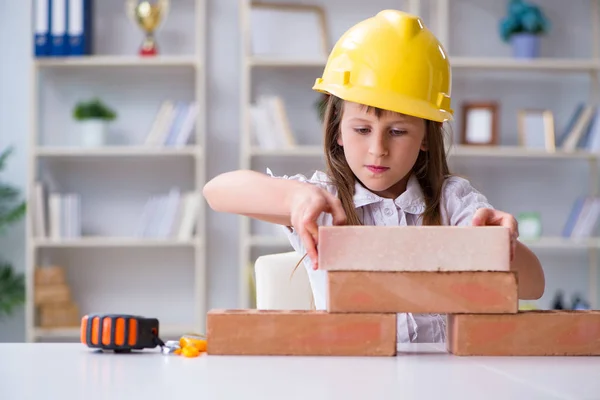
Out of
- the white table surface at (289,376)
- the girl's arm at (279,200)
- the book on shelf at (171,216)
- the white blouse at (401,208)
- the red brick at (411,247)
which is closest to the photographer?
the white table surface at (289,376)

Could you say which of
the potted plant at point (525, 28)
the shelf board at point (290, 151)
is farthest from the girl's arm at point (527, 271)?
the potted plant at point (525, 28)

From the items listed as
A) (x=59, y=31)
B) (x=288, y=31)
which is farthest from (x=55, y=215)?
(x=288, y=31)

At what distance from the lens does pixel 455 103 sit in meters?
4.14

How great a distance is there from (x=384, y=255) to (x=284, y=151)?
2808mm

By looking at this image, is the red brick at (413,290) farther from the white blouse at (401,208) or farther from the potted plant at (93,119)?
the potted plant at (93,119)

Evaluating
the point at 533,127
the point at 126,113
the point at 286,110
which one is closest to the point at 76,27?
the point at 126,113

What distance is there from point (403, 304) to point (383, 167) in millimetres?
490

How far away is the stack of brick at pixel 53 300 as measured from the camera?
12.7ft

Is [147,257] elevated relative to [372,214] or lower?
lower

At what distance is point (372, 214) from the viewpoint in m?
1.62

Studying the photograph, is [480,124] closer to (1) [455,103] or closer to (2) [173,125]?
(1) [455,103]

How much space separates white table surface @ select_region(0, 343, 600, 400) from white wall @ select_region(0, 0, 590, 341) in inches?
120

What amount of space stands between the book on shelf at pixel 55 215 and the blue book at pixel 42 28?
620 mm

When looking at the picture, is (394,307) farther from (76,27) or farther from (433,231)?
(76,27)
